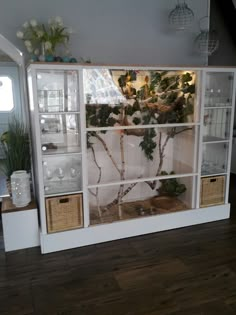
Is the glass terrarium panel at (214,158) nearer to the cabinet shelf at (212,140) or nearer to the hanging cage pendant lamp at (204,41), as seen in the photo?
the cabinet shelf at (212,140)

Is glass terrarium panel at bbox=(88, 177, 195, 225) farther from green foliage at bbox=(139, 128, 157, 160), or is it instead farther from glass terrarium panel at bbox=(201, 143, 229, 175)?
green foliage at bbox=(139, 128, 157, 160)

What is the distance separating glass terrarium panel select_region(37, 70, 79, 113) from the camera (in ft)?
8.42

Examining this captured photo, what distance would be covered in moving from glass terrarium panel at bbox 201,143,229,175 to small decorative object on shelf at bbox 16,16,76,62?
189cm

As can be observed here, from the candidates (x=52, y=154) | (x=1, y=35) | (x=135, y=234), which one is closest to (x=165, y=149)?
(x=135, y=234)

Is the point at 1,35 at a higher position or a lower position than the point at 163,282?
higher

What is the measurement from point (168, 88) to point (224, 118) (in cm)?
78

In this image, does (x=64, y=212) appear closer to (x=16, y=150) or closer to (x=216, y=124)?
(x=16, y=150)

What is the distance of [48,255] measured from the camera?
2.65m

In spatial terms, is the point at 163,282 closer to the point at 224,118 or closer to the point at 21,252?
the point at 21,252

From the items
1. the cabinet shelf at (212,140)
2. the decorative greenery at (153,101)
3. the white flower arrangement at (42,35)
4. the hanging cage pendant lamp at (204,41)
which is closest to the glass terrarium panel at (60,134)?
the decorative greenery at (153,101)

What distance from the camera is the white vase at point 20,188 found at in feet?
8.87

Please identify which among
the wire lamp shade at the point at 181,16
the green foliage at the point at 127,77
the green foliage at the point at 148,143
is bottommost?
the green foliage at the point at 148,143

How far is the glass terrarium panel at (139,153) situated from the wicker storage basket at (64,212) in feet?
1.49

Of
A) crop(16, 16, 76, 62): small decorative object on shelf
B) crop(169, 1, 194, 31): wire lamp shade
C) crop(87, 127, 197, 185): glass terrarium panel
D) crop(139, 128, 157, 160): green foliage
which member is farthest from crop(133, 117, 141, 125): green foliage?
crop(169, 1, 194, 31): wire lamp shade
